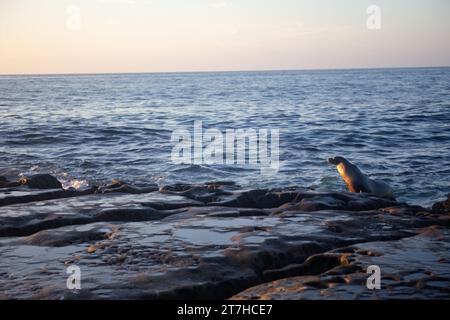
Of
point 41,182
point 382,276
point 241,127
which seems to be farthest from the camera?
point 241,127

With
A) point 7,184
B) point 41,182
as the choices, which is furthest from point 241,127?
point 7,184

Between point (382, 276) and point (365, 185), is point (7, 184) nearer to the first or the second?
point (365, 185)

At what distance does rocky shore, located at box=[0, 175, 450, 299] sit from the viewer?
4.78m

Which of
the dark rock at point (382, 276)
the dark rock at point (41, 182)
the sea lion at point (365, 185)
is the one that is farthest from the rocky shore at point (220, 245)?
the sea lion at point (365, 185)

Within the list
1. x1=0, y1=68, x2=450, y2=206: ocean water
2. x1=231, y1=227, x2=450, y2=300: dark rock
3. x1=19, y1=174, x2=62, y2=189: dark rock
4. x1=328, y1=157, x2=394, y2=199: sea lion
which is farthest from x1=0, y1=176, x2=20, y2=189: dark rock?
x1=328, y1=157, x2=394, y2=199: sea lion

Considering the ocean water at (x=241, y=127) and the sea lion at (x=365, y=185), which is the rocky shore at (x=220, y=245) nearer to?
the sea lion at (x=365, y=185)

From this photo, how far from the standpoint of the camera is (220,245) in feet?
20.0

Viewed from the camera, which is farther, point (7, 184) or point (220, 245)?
point (7, 184)

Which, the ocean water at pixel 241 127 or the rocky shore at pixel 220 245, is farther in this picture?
the ocean water at pixel 241 127

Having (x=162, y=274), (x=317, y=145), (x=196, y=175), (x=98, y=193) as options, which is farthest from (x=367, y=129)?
(x=162, y=274)

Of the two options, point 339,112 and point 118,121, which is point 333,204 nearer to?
point 118,121

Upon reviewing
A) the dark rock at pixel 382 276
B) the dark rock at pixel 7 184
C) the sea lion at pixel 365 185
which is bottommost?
the sea lion at pixel 365 185

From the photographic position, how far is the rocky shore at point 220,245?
478 centimetres

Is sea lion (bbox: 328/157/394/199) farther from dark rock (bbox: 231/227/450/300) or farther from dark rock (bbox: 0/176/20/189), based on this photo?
dark rock (bbox: 0/176/20/189)
